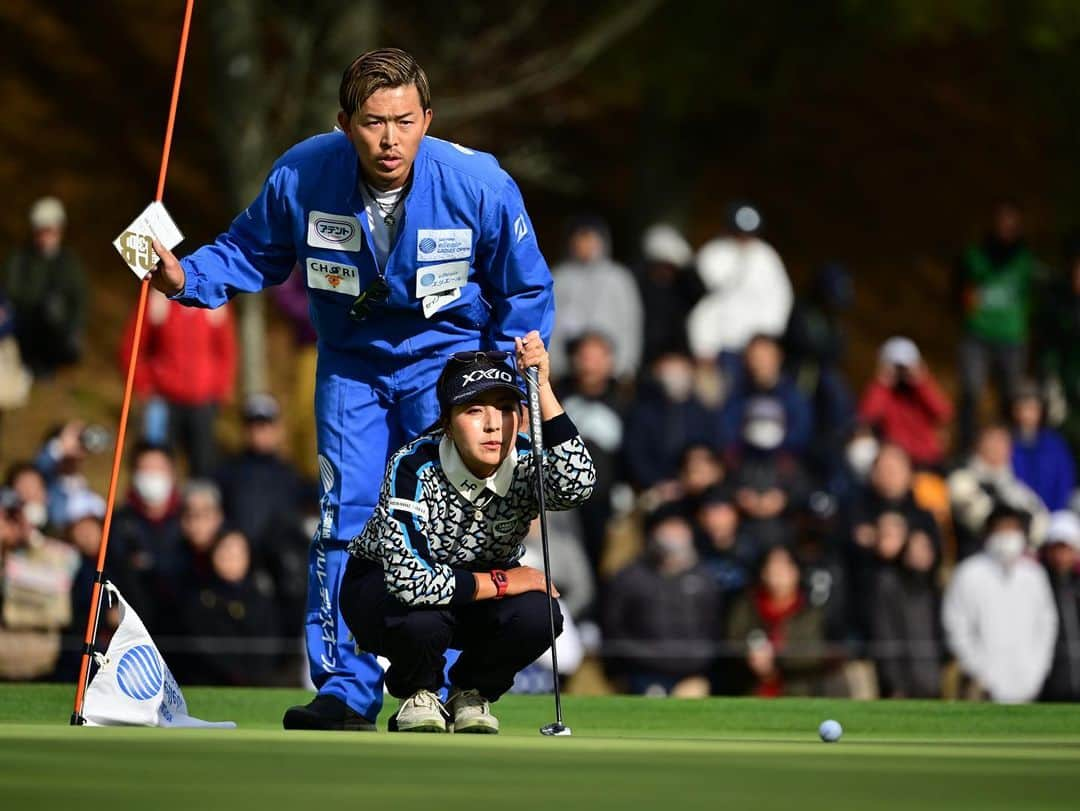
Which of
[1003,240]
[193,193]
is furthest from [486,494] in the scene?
[193,193]

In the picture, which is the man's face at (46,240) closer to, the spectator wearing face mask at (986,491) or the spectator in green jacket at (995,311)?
the spectator wearing face mask at (986,491)

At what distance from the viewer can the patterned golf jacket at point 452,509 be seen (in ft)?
23.7

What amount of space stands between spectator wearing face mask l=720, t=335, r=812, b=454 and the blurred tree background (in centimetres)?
428

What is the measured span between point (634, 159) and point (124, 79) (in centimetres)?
483

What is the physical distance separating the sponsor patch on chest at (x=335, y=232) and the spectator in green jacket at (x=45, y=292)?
861 cm

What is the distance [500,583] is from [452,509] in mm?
278

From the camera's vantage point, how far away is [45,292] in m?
16.2

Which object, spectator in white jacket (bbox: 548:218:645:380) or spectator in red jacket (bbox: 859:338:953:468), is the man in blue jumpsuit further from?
spectator in red jacket (bbox: 859:338:953:468)

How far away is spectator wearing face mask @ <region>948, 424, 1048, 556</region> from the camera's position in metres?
14.8

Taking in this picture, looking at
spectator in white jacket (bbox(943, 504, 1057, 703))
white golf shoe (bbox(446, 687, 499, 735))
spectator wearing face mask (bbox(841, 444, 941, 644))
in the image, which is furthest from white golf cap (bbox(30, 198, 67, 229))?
white golf shoe (bbox(446, 687, 499, 735))

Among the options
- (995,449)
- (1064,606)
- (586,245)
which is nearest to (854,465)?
(995,449)

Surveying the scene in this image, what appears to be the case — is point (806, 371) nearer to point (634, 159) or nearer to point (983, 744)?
point (634, 159)

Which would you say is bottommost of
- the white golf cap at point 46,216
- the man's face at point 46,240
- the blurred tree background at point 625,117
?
the man's face at point 46,240

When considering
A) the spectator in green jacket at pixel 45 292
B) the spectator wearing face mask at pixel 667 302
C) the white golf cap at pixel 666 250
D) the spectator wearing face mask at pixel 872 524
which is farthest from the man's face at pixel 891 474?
the spectator in green jacket at pixel 45 292
